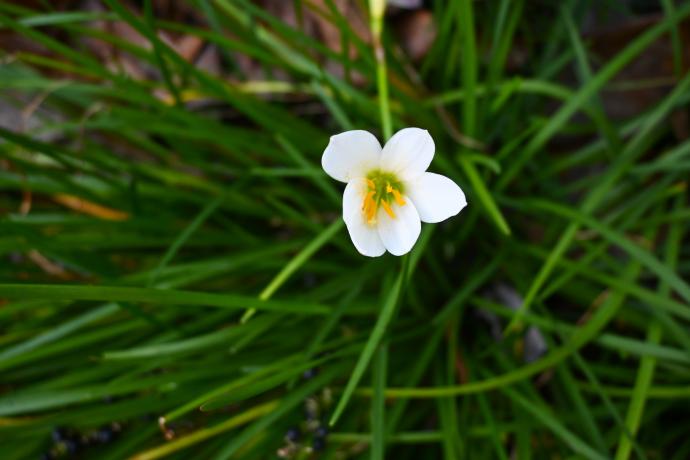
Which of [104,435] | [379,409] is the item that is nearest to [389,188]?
[379,409]

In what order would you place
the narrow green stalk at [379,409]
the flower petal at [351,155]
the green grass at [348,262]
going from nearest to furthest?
the flower petal at [351,155]
the narrow green stalk at [379,409]
the green grass at [348,262]

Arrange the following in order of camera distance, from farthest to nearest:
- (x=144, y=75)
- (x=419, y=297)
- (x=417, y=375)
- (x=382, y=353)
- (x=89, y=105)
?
(x=144, y=75) → (x=89, y=105) → (x=419, y=297) → (x=417, y=375) → (x=382, y=353)

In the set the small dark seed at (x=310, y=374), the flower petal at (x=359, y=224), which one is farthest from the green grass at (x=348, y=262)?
the flower petal at (x=359, y=224)

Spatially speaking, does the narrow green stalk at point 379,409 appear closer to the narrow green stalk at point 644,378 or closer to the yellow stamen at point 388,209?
the yellow stamen at point 388,209

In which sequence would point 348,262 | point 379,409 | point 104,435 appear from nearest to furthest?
point 379,409 → point 104,435 → point 348,262

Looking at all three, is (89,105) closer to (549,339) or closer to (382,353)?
(382,353)

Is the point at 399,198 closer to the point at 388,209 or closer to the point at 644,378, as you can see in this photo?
the point at 388,209

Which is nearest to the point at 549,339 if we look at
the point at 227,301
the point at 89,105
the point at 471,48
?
the point at 471,48
